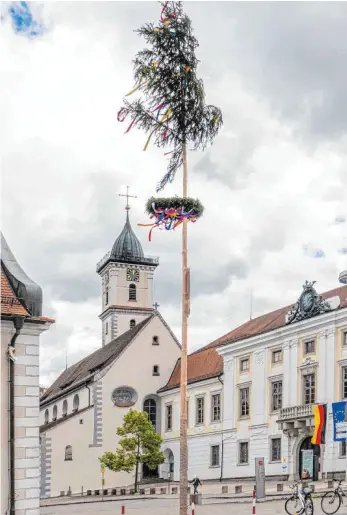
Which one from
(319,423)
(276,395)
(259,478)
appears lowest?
(259,478)

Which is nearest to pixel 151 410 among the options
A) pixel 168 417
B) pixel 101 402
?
pixel 168 417

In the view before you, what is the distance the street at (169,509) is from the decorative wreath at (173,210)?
11.9 metres

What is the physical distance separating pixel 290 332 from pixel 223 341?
34.2 ft

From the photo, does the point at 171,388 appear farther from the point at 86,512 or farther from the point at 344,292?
the point at 86,512

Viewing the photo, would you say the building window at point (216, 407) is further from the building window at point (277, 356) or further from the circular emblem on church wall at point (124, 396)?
the circular emblem on church wall at point (124, 396)

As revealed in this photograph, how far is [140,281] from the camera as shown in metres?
86.3

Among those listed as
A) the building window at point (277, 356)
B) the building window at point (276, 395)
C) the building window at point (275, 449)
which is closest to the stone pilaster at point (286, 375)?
the building window at point (277, 356)

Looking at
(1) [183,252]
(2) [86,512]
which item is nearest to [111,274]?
(2) [86,512]

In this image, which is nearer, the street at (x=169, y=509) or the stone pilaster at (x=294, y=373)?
the street at (x=169, y=509)

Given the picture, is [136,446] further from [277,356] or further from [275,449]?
[277,356]

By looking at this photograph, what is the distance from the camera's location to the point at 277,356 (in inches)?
1980

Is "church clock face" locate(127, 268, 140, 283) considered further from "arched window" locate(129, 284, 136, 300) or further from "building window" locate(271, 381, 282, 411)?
"building window" locate(271, 381, 282, 411)

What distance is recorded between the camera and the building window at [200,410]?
59.1 metres

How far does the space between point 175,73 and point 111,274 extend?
66.2 meters
